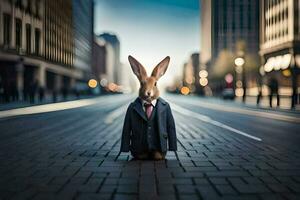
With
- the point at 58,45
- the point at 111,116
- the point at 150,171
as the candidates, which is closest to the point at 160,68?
the point at 150,171

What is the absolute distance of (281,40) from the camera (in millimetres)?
58625

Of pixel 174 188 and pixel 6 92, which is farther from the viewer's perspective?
pixel 6 92

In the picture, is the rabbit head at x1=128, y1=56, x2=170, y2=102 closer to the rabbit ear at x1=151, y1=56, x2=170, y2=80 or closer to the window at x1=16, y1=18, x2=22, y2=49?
the rabbit ear at x1=151, y1=56, x2=170, y2=80

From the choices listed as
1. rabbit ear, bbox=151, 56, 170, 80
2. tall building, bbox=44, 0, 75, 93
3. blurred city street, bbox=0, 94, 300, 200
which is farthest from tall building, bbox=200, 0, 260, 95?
tall building, bbox=44, 0, 75, 93

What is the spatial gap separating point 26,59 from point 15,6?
6148 mm

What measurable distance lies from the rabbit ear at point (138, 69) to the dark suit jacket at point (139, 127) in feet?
1.29

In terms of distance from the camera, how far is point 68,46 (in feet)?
240

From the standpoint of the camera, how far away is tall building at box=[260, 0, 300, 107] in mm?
54281

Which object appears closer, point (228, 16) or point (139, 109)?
point (139, 109)

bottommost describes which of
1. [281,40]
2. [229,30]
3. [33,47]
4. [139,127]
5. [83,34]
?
[139,127]

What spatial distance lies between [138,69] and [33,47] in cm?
4408

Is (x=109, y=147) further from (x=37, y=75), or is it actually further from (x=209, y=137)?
(x=37, y=75)

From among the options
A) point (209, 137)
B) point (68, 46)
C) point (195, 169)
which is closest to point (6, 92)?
point (209, 137)

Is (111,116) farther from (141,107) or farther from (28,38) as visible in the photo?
(28,38)
